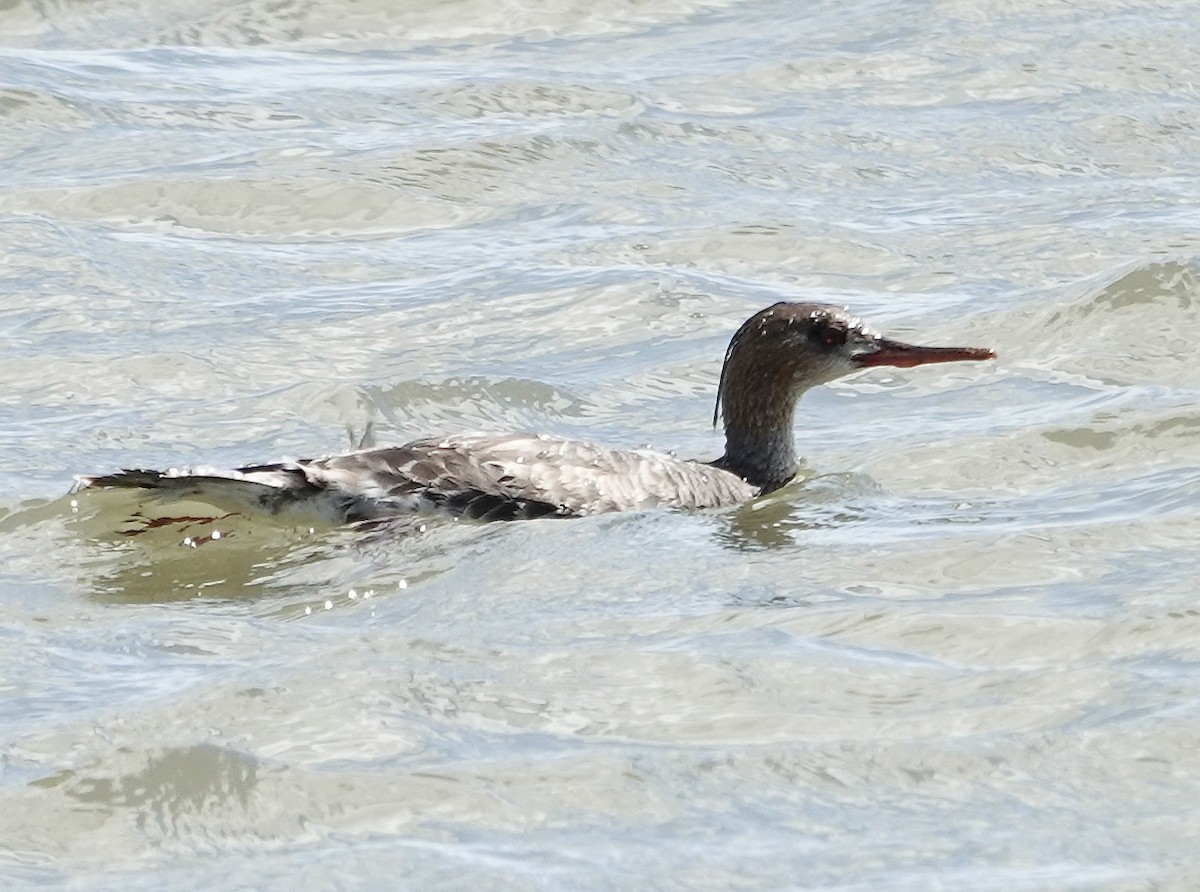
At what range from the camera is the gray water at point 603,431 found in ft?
20.8

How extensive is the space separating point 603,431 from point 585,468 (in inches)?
59.7

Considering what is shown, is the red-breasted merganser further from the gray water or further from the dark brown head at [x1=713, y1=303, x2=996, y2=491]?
the gray water

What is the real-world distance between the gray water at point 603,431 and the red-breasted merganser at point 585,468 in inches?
5.5

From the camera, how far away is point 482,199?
43.6 ft

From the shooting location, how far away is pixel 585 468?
29.8ft

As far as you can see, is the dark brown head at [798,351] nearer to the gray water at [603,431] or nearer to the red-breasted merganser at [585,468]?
the red-breasted merganser at [585,468]

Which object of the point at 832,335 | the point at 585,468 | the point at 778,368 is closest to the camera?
the point at 585,468

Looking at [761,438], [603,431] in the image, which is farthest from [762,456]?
[603,431]

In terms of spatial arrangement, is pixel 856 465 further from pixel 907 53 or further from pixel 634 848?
pixel 907 53

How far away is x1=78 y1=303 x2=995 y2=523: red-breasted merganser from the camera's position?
8625 millimetres

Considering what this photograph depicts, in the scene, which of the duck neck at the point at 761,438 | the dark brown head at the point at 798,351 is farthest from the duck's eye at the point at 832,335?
the duck neck at the point at 761,438

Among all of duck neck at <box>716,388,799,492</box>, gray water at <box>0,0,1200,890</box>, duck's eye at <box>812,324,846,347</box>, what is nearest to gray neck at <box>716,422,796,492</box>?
duck neck at <box>716,388,799,492</box>

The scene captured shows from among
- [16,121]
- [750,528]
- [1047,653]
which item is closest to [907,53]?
[16,121]

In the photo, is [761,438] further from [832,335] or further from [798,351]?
[832,335]
